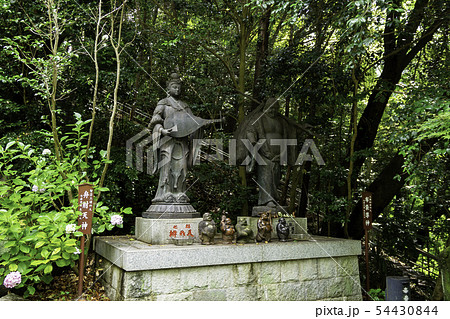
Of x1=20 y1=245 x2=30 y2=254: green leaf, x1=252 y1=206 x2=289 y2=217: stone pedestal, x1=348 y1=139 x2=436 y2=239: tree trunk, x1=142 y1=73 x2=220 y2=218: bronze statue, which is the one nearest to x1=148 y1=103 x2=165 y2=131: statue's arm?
x1=142 y1=73 x2=220 y2=218: bronze statue

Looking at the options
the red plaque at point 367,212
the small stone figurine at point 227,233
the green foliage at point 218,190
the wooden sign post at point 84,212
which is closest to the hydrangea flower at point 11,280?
the wooden sign post at point 84,212

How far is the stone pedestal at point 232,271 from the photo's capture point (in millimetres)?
4355

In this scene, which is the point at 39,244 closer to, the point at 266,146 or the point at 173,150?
the point at 173,150

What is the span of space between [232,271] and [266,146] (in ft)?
7.56

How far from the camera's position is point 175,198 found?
5.67 m

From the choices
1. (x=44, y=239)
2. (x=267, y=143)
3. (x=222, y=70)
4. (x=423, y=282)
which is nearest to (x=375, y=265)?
(x=423, y=282)

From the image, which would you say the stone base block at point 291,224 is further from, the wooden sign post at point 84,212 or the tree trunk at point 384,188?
the tree trunk at point 384,188

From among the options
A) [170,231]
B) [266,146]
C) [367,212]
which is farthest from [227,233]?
[367,212]

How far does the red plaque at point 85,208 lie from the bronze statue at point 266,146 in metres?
2.67

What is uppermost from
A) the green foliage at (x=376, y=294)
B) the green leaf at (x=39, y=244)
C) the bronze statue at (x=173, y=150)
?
the bronze statue at (x=173, y=150)

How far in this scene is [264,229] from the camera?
542cm

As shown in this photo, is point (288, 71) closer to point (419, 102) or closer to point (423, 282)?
point (419, 102)

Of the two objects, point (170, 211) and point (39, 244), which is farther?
point (170, 211)

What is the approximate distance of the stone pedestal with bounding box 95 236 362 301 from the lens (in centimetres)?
436
